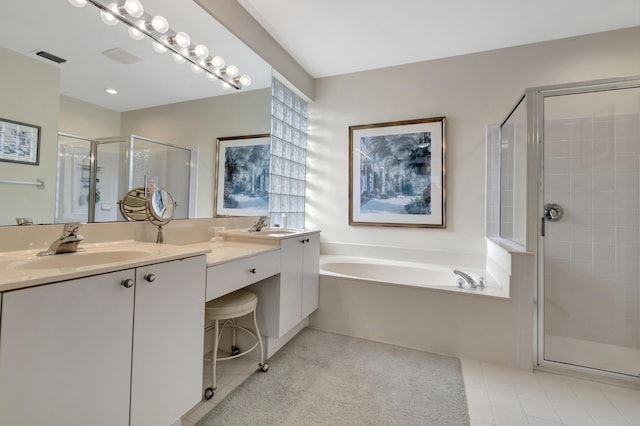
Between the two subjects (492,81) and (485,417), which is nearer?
(485,417)

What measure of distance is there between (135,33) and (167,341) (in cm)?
155

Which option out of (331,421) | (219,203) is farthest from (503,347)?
(219,203)

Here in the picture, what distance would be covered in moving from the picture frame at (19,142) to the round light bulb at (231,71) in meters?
1.26

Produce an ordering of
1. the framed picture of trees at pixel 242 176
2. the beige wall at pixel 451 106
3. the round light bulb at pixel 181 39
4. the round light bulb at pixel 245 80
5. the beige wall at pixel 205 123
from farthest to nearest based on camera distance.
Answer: the beige wall at pixel 451 106
the round light bulb at pixel 245 80
the framed picture of trees at pixel 242 176
the round light bulb at pixel 181 39
the beige wall at pixel 205 123

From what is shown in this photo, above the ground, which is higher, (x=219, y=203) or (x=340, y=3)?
(x=340, y=3)

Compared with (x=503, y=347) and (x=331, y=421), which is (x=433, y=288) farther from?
(x=331, y=421)

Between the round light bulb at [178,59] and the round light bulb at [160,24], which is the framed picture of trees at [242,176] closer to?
the round light bulb at [178,59]

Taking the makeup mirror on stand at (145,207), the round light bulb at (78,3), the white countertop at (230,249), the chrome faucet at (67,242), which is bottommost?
the white countertop at (230,249)

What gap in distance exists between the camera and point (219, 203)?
2.05 m

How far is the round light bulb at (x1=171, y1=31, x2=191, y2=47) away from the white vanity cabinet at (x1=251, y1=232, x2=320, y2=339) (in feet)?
4.47

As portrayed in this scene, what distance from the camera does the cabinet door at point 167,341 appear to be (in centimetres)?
97

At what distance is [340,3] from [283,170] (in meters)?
1.43

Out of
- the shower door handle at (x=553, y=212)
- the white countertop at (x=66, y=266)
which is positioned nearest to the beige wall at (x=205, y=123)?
the white countertop at (x=66, y=266)

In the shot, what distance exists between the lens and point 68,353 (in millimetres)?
778
